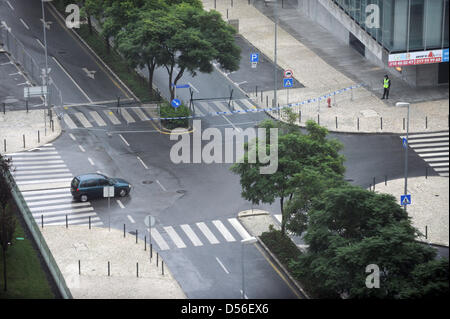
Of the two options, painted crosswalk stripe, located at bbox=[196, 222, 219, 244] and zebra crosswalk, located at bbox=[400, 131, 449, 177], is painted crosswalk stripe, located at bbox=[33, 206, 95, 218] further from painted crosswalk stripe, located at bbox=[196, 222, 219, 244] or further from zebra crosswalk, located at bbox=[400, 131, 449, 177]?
A: zebra crosswalk, located at bbox=[400, 131, 449, 177]

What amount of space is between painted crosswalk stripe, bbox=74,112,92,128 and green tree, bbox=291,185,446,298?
30357 millimetres

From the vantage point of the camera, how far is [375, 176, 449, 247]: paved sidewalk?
5725cm

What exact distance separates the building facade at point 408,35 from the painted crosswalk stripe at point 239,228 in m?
25.4

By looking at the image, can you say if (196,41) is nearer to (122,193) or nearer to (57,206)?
(122,193)

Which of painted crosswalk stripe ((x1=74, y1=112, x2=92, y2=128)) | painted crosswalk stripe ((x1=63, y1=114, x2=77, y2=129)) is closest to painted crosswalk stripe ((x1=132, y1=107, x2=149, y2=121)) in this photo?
painted crosswalk stripe ((x1=74, y1=112, x2=92, y2=128))

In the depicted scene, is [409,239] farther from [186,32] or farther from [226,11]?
[226,11]

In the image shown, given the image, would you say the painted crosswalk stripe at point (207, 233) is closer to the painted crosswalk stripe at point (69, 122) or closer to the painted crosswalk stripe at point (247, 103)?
the painted crosswalk stripe at point (69, 122)

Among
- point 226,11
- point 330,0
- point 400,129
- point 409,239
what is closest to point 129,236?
point 409,239

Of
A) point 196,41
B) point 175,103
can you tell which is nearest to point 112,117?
point 175,103

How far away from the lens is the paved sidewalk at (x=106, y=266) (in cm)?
5056

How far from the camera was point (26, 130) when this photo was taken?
245 feet

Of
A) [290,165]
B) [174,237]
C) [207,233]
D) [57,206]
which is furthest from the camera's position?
[57,206]

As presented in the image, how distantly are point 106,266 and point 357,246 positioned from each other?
1561cm

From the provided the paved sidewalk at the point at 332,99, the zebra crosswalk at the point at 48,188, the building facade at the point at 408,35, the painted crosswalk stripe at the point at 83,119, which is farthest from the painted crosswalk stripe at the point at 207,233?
the building facade at the point at 408,35
